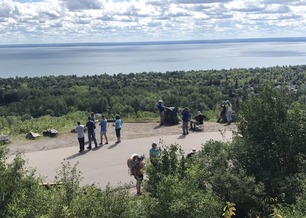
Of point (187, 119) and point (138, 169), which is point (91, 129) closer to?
point (187, 119)

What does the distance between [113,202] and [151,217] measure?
1.04m

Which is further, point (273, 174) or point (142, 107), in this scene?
point (142, 107)

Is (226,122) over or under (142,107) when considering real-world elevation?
over

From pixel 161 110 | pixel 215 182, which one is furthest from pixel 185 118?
pixel 215 182

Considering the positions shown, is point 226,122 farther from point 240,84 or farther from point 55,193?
point 240,84

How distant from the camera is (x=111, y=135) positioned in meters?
18.7

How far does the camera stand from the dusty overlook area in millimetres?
16859

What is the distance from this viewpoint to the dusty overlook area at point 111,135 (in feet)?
55.3

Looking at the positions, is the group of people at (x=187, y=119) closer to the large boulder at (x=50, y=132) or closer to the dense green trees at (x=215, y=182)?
the large boulder at (x=50, y=132)

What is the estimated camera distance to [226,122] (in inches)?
817

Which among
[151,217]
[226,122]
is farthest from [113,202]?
[226,122]

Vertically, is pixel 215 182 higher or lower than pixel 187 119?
lower

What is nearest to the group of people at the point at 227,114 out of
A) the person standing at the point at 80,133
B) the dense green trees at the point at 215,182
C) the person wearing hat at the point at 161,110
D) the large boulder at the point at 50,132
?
the person wearing hat at the point at 161,110

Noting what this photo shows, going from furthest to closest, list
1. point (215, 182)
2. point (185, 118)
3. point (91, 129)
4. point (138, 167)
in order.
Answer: point (185, 118), point (91, 129), point (138, 167), point (215, 182)
